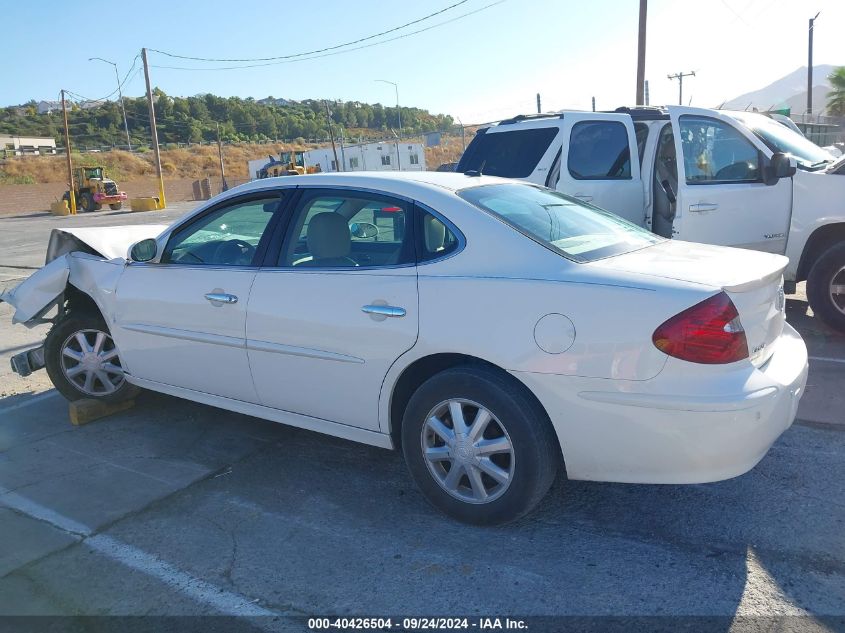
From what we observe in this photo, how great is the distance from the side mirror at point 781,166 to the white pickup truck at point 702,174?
1 centimetres

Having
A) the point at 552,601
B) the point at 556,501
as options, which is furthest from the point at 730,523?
the point at 552,601

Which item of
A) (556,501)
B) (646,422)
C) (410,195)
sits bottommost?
(556,501)

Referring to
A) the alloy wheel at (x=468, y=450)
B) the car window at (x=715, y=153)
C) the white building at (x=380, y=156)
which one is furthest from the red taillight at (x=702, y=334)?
the white building at (x=380, y=156)

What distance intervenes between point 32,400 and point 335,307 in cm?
341

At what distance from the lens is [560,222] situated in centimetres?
365

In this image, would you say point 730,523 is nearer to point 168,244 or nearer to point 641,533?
point 641,533

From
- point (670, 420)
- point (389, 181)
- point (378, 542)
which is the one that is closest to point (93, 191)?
point (389, 181)

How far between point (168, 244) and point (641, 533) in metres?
3.26

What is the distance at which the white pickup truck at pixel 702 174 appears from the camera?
6.25 meters

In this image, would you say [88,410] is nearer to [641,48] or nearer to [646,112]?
[646,112]

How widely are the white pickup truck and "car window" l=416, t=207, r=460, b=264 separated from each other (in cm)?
205

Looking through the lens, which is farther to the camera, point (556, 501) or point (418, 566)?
point (556, 501)

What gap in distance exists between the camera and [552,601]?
2.72 m

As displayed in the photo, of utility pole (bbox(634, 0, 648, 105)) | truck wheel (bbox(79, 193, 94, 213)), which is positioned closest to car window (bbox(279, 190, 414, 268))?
utility pole (bbox(634, 0, 648, 105))
